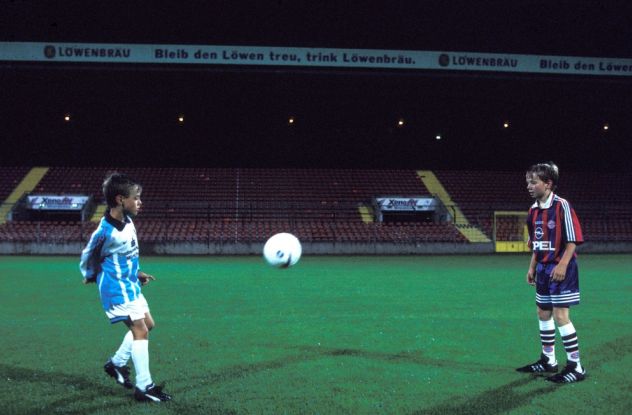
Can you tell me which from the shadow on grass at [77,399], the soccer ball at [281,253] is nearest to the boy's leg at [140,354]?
the shadow on grass at [77,399]

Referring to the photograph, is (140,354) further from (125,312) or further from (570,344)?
(570,344)

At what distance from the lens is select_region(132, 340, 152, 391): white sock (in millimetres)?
5152

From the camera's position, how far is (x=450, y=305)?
1109cm

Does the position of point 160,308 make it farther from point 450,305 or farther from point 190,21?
point 190,21

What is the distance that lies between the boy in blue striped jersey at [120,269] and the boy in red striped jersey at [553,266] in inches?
151

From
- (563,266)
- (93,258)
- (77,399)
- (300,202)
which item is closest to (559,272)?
(563,266)

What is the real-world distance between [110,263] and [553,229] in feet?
14.4

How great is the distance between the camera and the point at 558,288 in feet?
19.4

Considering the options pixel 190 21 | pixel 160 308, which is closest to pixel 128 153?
pixel 190 21

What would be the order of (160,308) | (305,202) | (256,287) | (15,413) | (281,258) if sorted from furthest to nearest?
(305,202), (256,287), (160,308), (281,258), (15,413)

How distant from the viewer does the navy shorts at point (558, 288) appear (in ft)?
19.4

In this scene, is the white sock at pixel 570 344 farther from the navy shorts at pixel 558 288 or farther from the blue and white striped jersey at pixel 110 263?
the blue and white striped jersey at pixel 110 263

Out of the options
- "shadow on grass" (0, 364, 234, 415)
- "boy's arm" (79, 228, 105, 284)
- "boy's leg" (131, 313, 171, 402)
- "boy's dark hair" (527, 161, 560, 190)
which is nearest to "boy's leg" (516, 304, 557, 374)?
"boy's dark hair" (527, 161, 560, 190)

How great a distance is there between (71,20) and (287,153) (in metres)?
15.1
